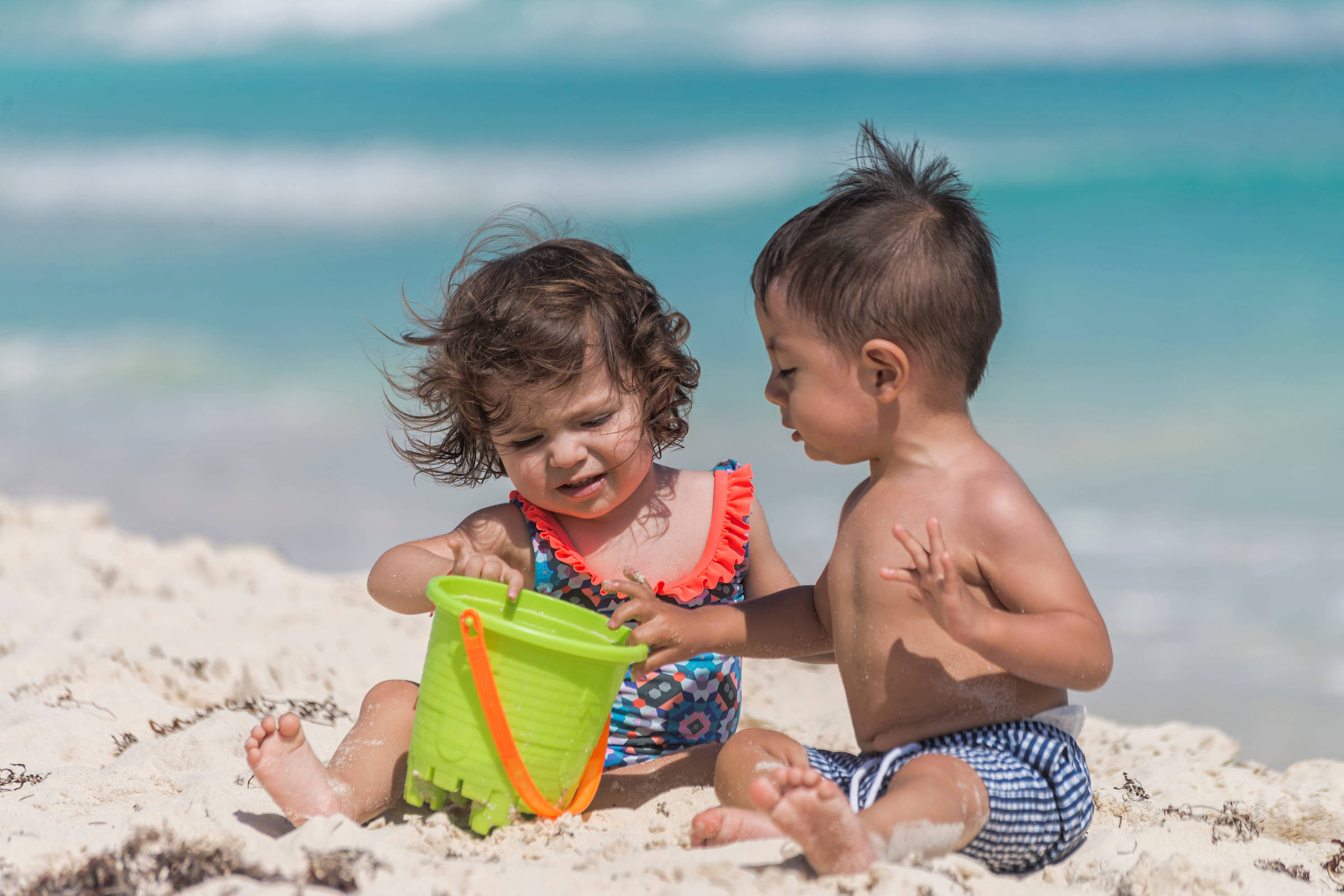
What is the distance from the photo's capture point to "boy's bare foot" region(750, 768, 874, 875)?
5.79 feet

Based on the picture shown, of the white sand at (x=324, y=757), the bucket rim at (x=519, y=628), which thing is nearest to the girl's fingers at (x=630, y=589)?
the bucket rim at (x=519, y=628)

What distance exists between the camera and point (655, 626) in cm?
244

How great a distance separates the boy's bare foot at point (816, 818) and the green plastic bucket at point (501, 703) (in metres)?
0.61

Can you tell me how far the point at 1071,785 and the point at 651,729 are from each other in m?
1.17

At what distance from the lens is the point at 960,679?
2227mm

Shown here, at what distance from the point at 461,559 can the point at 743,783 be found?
1007 mm

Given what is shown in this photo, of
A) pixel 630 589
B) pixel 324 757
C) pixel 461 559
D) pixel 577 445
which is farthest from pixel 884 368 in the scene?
pixel 324 757

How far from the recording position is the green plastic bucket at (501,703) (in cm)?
227

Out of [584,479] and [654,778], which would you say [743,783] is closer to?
[654,778]

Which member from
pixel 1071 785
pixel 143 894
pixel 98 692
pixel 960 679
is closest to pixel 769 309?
pixel 960 679

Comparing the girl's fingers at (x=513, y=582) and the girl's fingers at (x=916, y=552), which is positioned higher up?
the girl's fingers at (x=916, y=552)

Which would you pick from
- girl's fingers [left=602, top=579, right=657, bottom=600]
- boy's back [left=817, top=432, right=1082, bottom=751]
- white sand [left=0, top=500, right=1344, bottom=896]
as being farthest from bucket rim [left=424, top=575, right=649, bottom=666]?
boy's back [left=817, top=432, right=1082, bottom=751]

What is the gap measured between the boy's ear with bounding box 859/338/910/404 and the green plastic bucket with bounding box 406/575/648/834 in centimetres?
76

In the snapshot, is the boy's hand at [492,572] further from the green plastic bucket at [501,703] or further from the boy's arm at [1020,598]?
the boy's arm at [1020,598]
